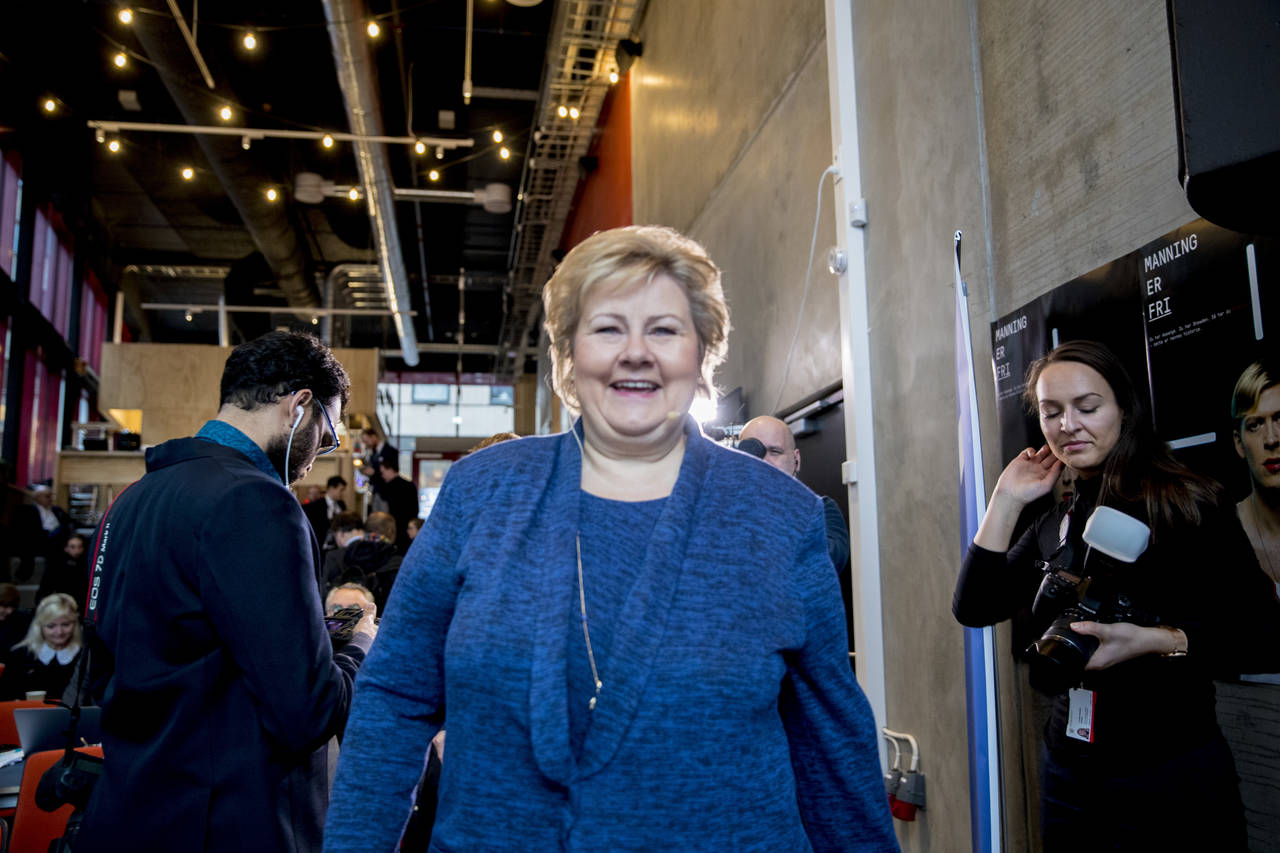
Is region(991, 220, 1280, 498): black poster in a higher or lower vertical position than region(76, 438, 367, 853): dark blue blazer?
higher

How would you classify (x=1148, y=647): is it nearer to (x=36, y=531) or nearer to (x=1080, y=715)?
(x=1080, y=715)

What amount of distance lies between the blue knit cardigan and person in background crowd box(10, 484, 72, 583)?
30.5 ft

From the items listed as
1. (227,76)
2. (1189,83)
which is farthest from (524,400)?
(1189,83)

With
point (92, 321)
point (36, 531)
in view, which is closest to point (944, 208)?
point (36, 531)

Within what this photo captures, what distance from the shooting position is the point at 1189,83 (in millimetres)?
1018

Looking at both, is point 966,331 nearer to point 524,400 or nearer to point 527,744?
point 527,744

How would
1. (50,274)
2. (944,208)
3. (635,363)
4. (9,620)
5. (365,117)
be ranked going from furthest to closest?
(50,274) → (365,117) → (9,620) → (944,208) → (635,363)

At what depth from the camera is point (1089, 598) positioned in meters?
1.58

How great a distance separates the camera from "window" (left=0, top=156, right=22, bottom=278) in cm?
1169

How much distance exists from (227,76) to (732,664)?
31.8ft

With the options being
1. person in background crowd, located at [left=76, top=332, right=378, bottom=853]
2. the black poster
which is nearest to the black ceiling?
person in background crowd, located at [left=76, top=332, right=378, bottom=853]

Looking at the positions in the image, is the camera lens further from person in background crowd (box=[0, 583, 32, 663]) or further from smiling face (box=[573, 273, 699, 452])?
person in background crowd (box=[0, 583, 32, 663])

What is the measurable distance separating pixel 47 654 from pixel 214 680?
14.8 ft

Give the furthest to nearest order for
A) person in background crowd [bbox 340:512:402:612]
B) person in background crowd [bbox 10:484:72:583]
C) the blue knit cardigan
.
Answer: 1. person in background crowd [bbox 10:484:72:583]
2. person in background crowd [bbox 340:512:402:612]
3. the blue knit cardigan
